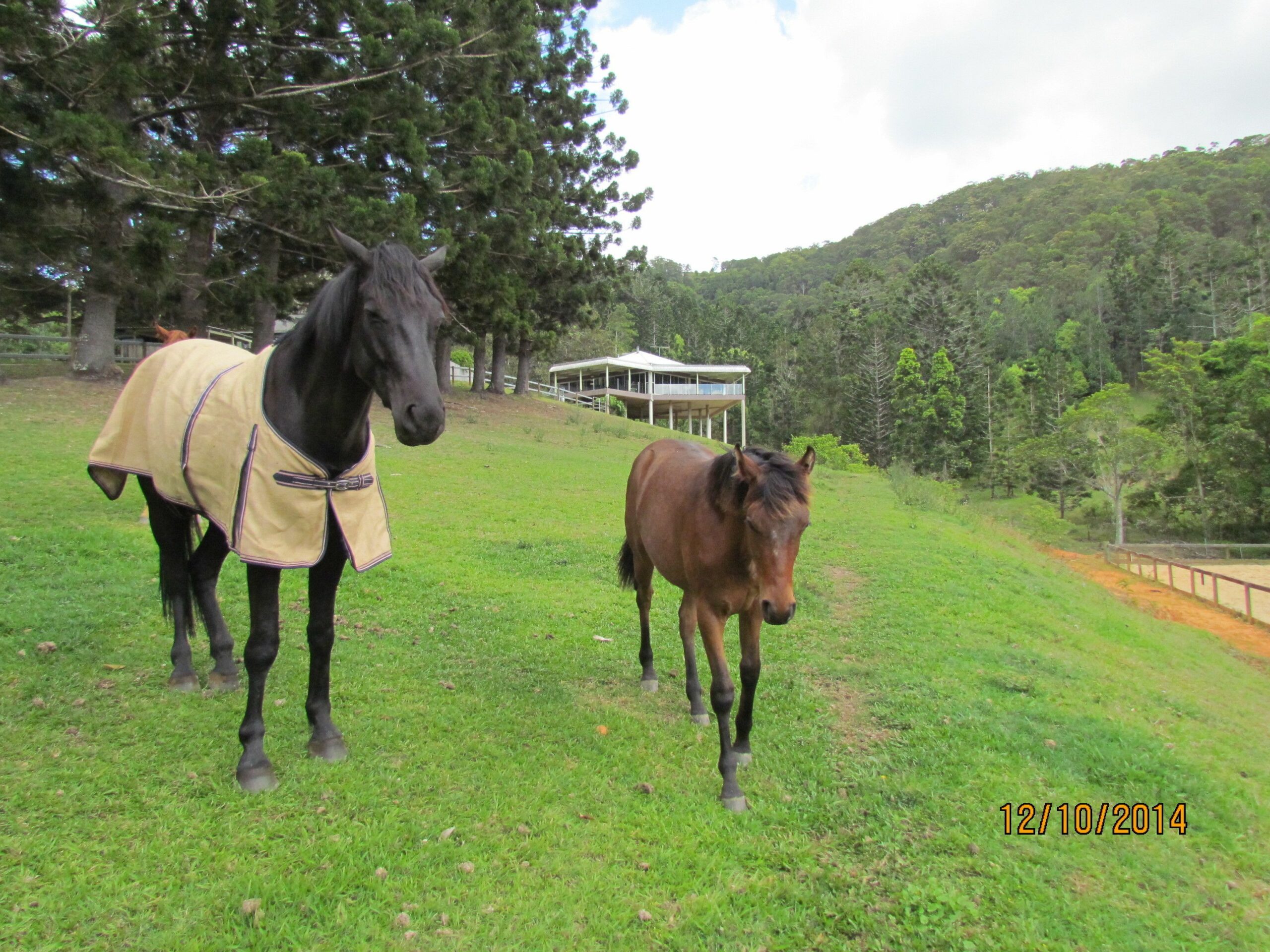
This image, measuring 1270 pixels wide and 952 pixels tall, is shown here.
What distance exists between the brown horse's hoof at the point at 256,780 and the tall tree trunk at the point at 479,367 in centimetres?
2300

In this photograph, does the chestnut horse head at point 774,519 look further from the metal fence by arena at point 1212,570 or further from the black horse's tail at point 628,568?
the metal fence by arena at point 1212,570

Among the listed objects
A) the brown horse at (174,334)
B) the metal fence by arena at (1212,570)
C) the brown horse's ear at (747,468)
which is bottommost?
the metal fence by arena at (1212,570)

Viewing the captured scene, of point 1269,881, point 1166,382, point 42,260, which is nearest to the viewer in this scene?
point 1269,881

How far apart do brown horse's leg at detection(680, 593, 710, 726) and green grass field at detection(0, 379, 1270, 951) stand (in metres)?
0.17

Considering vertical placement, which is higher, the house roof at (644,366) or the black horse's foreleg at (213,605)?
the house roof at (644,366)

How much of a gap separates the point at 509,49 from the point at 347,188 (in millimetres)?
5114

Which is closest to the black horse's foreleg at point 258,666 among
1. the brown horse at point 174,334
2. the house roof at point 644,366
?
the brown horse at point 174,334

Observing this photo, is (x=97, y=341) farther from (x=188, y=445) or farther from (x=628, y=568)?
(x=628, y=568)

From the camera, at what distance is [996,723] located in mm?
4742

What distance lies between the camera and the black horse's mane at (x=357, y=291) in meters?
2.86

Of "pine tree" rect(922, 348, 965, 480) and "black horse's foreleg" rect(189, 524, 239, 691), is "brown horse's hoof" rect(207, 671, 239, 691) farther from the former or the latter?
"pine tree" rect(922, 348, 965, 480)

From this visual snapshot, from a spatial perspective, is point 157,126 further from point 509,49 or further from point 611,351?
point 611,351

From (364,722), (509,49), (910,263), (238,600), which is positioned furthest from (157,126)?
(910,263)

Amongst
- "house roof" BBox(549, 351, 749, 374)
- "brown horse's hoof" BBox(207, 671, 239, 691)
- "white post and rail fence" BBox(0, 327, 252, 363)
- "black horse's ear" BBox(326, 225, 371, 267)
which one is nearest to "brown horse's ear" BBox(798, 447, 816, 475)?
"black horse's ear" BBox(326, 225, 371, 267)
